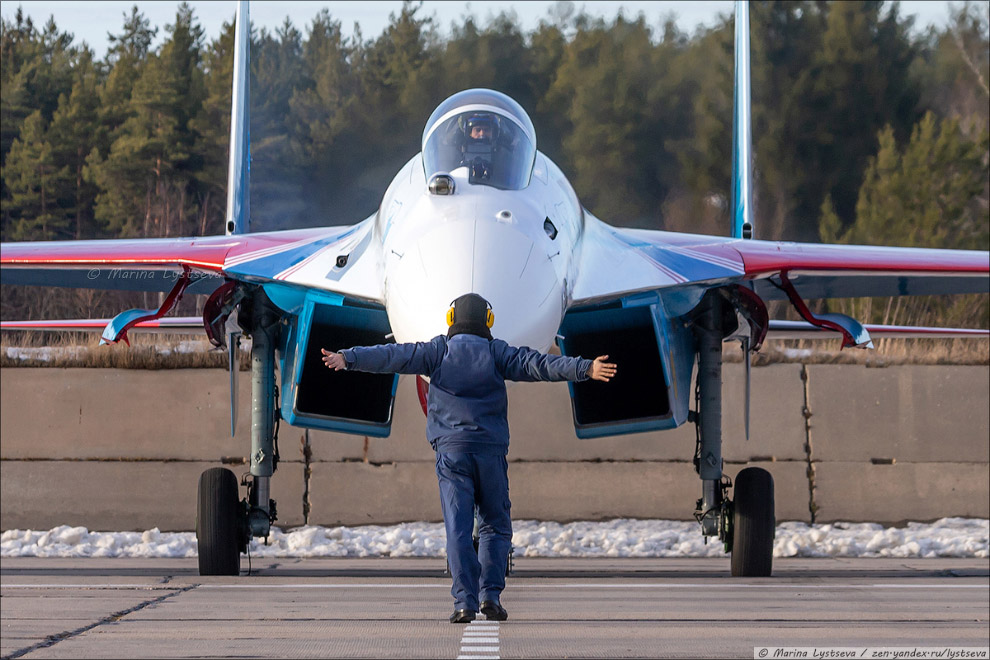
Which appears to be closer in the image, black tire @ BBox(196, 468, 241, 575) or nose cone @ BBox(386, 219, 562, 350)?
nose cone @ BBox(386, 219, 562, 350)

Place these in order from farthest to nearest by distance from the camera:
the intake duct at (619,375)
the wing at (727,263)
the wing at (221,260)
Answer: the intake duct at (619,375)
the wing at (727,263)
the wing at (221,260)

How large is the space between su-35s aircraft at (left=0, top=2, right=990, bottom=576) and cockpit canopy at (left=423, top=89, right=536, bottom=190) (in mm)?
11

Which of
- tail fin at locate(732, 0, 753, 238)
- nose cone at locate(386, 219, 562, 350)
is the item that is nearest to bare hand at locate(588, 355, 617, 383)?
nose cone at locate(386, 219, 562, 350)

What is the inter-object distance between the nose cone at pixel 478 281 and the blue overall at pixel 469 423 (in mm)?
382

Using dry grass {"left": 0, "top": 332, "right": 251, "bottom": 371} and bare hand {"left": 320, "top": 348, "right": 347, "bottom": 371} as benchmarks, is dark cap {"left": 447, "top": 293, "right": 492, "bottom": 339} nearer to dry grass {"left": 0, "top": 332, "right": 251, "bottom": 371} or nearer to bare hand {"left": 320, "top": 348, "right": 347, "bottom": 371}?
bare hand {"left": 320, "top": 348, "right": 347, "bottom": 371}

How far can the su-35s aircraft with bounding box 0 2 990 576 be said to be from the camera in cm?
722

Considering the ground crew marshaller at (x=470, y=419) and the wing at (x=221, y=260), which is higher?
the wing at (x=221, y=260)

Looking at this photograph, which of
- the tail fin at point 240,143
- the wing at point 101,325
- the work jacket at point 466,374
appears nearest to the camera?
the work jacket at point 466,374

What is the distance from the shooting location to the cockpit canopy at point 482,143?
706 cm

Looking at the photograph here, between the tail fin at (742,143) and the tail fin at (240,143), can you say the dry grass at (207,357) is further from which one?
the tail fin at (240,143)

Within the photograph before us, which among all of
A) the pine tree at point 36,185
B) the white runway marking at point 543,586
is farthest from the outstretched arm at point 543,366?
the pine tree at point 36,185

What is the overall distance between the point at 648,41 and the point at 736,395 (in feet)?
36.8

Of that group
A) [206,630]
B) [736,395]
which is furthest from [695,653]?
[736,395]

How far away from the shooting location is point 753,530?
887 cm
